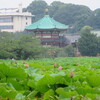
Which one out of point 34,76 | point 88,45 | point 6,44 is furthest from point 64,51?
point 34,76

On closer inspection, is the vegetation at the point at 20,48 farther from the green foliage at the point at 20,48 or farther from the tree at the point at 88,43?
the tree at the point at 88,43

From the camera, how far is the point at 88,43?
124 ft

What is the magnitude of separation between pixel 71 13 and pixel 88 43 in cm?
3316

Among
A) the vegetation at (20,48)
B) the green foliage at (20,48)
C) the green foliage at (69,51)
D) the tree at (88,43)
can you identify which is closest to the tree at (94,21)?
the tree at (88,43)

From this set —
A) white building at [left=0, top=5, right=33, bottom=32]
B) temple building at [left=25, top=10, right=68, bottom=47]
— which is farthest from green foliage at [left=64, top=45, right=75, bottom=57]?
white building at [left=0, top=5, right=33, bottom=32]

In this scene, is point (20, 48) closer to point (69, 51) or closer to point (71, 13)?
point (69, 51)

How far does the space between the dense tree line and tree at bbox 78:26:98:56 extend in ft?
75.0

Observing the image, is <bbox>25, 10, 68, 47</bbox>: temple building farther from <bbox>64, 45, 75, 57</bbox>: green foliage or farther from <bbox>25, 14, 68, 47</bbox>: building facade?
<bbox>64, 45, 75, 57</bbox>: green foliage

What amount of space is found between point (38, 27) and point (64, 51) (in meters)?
6.40

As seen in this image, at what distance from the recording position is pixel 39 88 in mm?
1995

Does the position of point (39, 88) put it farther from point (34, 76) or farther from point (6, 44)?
point (6, 44)

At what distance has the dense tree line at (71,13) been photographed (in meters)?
61.8

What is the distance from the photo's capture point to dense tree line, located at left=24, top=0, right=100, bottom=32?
61844mm

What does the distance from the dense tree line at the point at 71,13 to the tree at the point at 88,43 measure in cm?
2287
